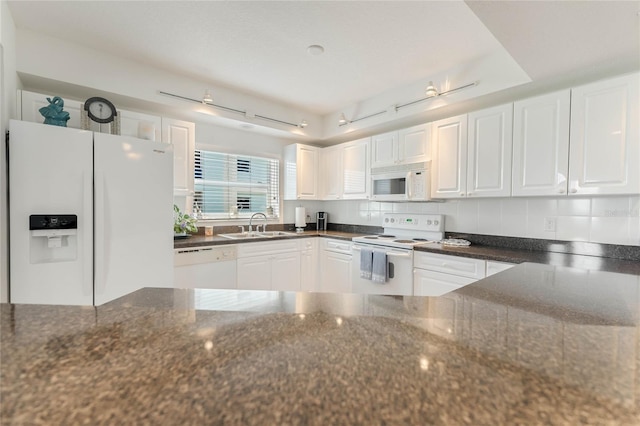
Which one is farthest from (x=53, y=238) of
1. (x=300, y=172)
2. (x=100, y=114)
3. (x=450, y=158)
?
(x=450, y=158)

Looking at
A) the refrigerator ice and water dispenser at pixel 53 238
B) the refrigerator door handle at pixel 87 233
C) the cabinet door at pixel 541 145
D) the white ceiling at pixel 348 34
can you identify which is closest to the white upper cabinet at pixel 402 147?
the white ceiling at pixel 348 34

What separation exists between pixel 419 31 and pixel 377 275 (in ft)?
7.09

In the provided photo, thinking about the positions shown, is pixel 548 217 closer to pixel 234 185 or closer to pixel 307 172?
pixel 307 172

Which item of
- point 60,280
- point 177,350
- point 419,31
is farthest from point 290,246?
point 177,350

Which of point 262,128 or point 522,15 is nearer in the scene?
point 522,15

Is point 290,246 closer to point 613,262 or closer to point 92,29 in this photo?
point 92,29

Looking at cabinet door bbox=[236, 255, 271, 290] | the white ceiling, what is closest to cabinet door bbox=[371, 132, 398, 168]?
the white ceiling

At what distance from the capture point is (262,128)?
12.2 feet

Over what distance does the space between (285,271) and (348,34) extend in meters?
2.51

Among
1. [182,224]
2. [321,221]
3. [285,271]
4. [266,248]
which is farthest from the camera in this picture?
[321,221]

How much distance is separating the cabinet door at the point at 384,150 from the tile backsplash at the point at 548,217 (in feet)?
1.93

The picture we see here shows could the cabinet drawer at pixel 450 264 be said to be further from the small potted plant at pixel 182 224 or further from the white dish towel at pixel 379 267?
the small potted plant at pixel 182 224

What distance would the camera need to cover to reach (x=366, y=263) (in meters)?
3.22

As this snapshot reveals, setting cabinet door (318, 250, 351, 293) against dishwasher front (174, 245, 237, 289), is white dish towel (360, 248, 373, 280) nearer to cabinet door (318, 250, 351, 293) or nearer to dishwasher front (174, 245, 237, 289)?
cabinet door (318, 250, 351, 293)
